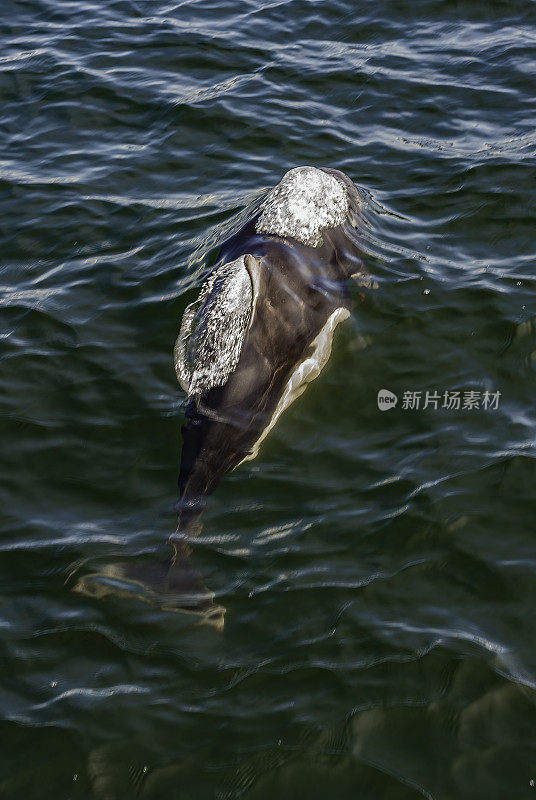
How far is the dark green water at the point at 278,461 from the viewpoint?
4.48 metres

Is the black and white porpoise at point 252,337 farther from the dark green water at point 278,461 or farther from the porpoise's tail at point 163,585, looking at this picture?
the dark green water at point 278,461

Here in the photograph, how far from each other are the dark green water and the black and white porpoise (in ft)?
0.51

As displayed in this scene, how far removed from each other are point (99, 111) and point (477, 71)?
511cm

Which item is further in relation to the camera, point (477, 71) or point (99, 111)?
point (477, 71)

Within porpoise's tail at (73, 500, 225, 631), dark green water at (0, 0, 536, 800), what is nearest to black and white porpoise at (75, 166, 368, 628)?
porpoise's tail at (73, 500, 225, 631)

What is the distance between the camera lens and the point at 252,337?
674cm

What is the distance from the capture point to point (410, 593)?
5.23 m

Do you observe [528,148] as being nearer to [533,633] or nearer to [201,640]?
[533,633]

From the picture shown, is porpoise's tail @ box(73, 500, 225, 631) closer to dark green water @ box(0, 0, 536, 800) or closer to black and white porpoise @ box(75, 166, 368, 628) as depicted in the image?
black and white porpoise @ box(75, 166, 368, 628)

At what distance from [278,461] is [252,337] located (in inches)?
42.5

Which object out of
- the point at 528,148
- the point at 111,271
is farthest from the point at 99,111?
the point at 528,148

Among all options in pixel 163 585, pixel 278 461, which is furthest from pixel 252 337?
pixel 163 585

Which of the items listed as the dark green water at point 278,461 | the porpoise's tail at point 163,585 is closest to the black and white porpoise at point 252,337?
the porpoise's tail at point 163,585

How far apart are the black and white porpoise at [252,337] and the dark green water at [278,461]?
154 millimetres
